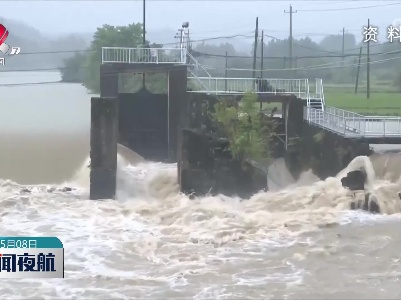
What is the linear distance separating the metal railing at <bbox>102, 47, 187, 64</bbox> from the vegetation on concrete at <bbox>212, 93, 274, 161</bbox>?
184 inches

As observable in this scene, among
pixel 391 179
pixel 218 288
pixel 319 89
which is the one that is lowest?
pixel 218 288

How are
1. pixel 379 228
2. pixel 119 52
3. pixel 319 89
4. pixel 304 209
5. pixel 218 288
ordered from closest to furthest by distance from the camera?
pixel 218 288 → pixel 379 228 → pixel 304 209 → pixel 319 89 → pixel 119 52

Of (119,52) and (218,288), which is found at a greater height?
(119,52)

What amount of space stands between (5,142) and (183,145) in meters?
14.3

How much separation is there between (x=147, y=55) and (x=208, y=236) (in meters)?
12.2

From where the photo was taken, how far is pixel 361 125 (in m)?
19.9

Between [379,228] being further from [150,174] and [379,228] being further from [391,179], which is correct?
[150,174]

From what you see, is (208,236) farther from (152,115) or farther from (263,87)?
(152,115)

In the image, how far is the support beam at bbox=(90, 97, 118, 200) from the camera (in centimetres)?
1941

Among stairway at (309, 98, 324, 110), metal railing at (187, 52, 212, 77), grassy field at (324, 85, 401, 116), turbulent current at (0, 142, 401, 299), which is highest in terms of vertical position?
metal railing at (187, 52, 212, 77)

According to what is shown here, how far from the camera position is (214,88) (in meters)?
25.1

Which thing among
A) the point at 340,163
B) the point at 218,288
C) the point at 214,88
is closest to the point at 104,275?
the point at 218,288
